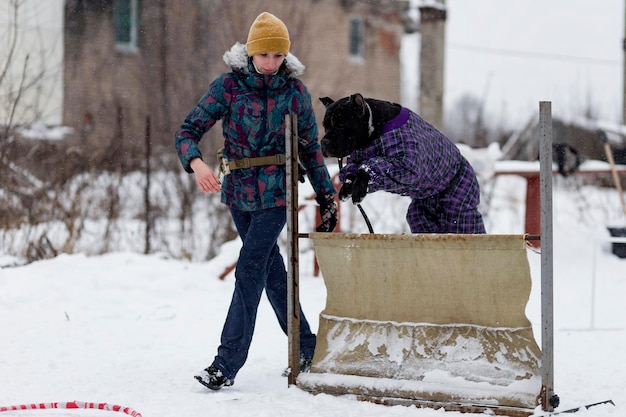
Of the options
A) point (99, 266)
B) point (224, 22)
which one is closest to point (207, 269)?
point (99, 266)

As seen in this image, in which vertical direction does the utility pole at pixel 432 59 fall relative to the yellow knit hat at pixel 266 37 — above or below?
above

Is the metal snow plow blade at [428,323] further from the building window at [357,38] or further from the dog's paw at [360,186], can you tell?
the building window at [357,38]

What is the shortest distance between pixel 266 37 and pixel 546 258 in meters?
1.62

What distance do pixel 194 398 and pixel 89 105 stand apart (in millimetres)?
12881

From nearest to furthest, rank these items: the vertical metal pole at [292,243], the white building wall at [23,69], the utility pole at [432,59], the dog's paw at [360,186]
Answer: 1. the dog's paw at [360,186]
2. the vertical metal pole at [292,243]
3. the white building wall at [23,69]
4. the utility pole at [432,59]

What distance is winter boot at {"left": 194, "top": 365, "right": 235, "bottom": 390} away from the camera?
151 inches

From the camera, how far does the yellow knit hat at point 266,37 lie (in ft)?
12.7

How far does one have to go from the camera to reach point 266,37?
3863 mm

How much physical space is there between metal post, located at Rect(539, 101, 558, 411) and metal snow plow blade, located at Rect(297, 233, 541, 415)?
0.06m

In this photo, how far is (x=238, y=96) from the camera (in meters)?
3.92

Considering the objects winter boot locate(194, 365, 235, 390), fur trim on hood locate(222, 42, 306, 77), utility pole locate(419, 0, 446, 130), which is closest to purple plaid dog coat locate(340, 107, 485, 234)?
fur trim on hood locate(222, 42, 306, 77)

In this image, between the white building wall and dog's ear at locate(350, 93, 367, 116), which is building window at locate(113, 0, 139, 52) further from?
dog's ear at locate(350, 93, 367, 116)

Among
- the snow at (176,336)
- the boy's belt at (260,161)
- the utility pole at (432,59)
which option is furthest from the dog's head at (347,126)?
the utility pole at (432,59)

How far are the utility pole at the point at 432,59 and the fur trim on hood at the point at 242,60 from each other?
9.40 metres
